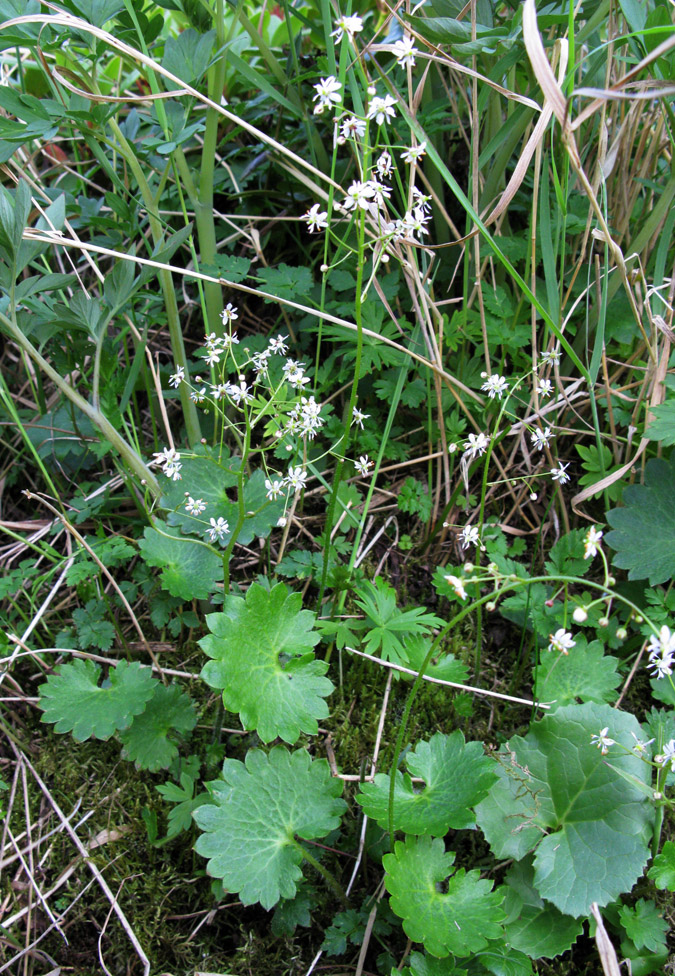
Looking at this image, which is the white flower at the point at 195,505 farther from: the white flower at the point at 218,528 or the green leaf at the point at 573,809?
the green leaf at the point at 573,809

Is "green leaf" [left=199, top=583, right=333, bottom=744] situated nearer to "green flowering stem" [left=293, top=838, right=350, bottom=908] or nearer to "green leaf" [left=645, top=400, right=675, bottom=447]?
"green flowering stem" [left=293, top=838, right=350, bottom=908]

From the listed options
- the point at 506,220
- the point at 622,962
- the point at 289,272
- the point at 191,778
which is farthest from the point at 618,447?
the point at 191,778

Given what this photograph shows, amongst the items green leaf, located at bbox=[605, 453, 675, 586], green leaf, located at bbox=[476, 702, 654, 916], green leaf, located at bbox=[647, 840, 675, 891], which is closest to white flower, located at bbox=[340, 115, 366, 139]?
green leaf, located at bbox=[605, 453, 675, 586]

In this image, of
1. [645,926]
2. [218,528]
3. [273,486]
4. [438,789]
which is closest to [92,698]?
[218,528]

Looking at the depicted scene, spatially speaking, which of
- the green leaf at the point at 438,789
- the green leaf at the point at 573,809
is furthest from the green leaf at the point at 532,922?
the green leaf at the point at 438,789

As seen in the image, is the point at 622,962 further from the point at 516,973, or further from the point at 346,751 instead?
the point at 346,751
